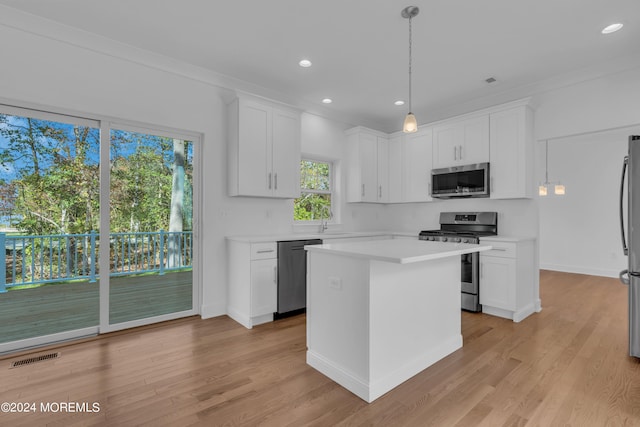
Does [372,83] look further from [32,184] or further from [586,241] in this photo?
[586,241]

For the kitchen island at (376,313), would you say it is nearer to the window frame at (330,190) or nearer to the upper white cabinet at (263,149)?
the upper white cabinet at (263,149)

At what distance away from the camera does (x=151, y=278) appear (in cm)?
351

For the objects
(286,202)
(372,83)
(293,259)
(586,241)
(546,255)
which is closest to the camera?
(293,259)

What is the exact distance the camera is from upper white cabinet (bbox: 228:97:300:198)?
367cm

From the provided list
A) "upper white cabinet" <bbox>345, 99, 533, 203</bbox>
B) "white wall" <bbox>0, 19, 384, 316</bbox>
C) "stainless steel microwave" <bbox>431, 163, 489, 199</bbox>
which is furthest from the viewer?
"stainless steel microwave" <bbox>431, 163, 489, 199</bbox>

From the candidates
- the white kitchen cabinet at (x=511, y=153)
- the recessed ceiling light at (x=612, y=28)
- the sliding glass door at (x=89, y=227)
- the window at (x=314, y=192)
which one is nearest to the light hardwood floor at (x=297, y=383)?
the sliding glass door at (x=89, y=227)

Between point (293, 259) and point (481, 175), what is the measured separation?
105 inches

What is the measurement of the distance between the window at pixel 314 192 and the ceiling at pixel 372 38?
47.8 inches

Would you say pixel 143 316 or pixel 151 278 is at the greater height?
pixel 151 278

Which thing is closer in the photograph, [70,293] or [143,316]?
[70,293]

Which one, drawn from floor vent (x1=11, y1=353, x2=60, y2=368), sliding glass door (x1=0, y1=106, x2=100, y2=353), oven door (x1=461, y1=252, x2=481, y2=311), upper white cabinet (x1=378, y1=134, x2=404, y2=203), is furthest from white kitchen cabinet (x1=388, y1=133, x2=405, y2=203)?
floor vent (x1=11, y1=353, x2=60, y2=368)

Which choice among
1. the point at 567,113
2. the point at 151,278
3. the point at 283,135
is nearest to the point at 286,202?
the point at 283,135

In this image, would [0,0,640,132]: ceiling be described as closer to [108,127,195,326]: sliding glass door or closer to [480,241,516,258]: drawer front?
[108,127,195,326]: sliding glass door

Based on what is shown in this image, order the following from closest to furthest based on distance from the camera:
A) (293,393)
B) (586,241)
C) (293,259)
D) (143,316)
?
(293,393) → (143,316) → (293,259) → (586,241)
